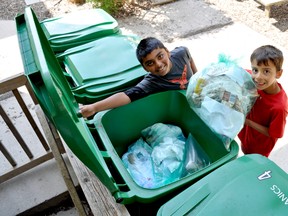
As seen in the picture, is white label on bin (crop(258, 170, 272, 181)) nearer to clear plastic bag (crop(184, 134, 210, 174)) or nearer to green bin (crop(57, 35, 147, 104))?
clear plastic bag (crop(184, 134, 210, 174))

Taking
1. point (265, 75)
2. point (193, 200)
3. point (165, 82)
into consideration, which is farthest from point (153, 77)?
point (193, 200)

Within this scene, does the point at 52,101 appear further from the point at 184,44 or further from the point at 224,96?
the point at 184,44

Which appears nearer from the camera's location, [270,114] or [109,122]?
[270,114]

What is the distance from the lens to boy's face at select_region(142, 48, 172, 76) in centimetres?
179

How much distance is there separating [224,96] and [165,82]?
1.68 feet

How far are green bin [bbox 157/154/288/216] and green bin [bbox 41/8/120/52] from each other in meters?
1.79

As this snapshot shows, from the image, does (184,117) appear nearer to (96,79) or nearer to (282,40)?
(96,79)

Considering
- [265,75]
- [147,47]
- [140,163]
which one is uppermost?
[147,47]

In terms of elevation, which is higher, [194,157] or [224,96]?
[224,96]

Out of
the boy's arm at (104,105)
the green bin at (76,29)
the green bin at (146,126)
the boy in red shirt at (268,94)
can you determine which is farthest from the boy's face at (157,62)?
the green bin at (76,29)

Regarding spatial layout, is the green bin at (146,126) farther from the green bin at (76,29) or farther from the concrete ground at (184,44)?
the green bin at (76,29)

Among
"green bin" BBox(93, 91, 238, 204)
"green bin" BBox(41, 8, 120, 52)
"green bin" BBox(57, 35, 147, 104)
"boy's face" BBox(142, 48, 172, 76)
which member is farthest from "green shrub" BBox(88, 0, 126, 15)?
"green bin" BBox(93, 91, 238, 204)

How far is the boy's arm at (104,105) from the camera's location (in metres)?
1.64

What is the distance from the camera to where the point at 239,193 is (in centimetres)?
106
